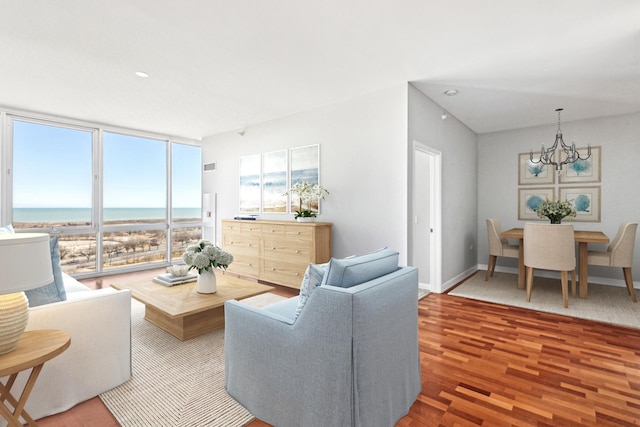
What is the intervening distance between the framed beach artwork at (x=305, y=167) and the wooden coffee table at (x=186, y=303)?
1.76 meters

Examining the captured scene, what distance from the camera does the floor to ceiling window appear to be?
15.8 ft

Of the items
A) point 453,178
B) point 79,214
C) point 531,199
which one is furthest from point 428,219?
point 79,214

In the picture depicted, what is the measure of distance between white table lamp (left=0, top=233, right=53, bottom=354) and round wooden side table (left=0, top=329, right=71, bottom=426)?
7 cm

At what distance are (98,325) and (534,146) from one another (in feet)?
21.1

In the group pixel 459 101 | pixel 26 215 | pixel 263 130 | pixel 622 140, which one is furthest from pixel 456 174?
pixel 26 215

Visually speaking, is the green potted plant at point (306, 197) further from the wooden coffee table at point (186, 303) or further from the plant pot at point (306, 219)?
the wooden coffee table at point (186, 303)

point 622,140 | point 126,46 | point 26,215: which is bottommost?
point 26,215

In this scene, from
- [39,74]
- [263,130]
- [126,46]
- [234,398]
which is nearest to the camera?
[234,398]

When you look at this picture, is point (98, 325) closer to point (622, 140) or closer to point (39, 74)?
point (39, 74)

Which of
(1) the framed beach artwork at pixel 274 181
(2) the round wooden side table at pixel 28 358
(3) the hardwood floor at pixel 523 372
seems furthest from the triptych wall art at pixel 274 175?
(2) the round wooden side table at pixel 28 358

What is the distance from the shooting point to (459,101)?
13.9ft

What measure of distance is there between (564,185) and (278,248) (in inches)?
188

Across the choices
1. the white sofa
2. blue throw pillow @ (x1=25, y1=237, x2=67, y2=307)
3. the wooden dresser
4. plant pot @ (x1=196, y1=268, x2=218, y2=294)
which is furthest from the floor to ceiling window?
the white sofa

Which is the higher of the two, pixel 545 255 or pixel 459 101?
pixel 459 101
